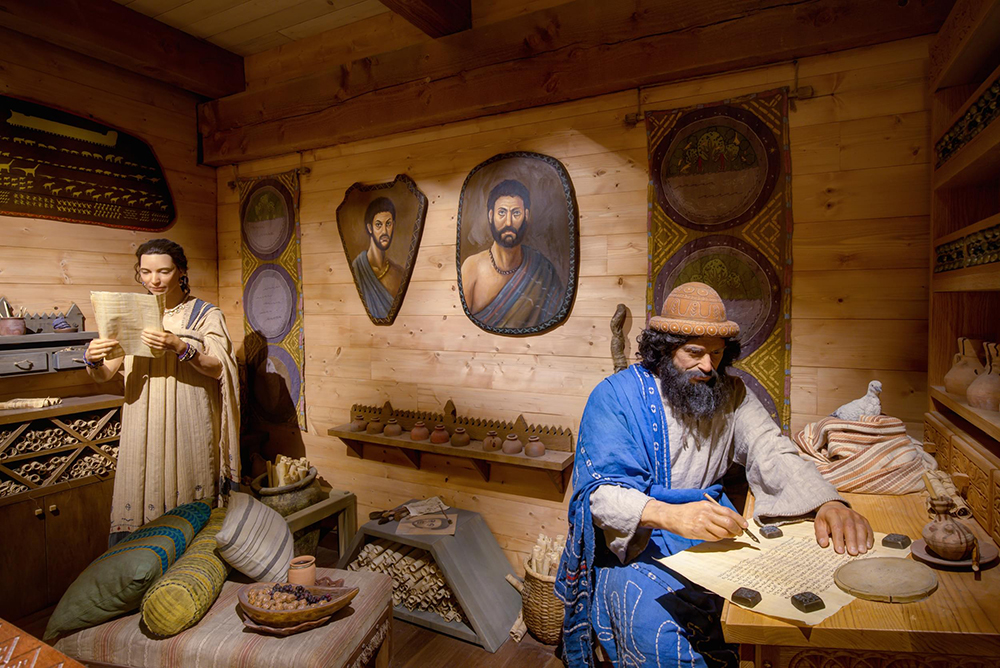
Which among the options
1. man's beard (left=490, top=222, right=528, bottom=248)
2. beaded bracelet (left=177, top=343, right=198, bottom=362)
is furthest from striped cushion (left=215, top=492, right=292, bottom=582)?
man's beard (left=490, top=222, right=528, bottom=248)

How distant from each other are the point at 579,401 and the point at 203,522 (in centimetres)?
184

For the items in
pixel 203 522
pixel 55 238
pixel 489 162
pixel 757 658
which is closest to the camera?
pixel 757 658

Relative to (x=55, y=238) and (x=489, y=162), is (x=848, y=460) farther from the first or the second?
(x=55, y=238)

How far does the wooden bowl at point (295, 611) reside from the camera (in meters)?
1.93

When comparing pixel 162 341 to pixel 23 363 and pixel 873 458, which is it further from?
pixel 873 458

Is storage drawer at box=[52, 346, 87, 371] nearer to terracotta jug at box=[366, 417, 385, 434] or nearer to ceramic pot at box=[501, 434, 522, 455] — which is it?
terracotta jug at box=[366, 417, 385, 434]

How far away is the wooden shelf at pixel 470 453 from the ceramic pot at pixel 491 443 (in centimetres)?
3

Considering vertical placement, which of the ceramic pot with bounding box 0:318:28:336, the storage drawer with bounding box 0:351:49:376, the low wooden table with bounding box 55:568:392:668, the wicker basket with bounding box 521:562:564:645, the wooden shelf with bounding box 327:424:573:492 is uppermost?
the ceramic pot with bounding box 0:318:28:336

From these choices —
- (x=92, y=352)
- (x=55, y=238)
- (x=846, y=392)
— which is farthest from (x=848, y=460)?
(x=55, y=238)

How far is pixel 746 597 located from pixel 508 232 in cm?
216

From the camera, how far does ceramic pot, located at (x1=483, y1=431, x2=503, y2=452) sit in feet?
9.84

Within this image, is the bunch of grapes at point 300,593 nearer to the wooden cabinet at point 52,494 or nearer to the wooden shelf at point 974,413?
the wooden cabinet at point 52,494

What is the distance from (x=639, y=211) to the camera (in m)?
2.71

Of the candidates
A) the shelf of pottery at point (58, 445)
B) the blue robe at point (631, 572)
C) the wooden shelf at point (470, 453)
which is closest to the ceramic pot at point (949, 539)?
the blue robe at point (631, 572)
